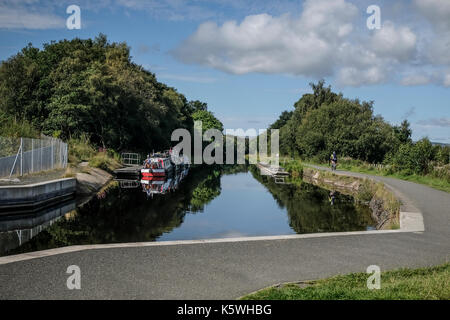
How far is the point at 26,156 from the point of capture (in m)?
23.0

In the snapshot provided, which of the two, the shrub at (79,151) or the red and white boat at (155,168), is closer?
the shrub at (79,151)

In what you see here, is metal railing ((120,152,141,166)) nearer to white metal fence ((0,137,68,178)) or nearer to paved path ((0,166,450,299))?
white metal fence ((0,137,68,178))

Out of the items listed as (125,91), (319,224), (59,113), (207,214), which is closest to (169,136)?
(125,91)

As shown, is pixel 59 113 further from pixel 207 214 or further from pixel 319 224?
pixel 319 224

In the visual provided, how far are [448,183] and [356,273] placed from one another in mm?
19159

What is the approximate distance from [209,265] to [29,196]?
522 inches

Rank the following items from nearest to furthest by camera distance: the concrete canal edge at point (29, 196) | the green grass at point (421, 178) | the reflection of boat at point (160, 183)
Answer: the concrete canal edge at point (29, 196)
the green grass at point (421, 178)
the reflection of boat at point (160, 183)

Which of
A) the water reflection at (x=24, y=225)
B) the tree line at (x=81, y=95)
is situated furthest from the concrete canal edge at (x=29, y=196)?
the tree line at (x=81, y=95)

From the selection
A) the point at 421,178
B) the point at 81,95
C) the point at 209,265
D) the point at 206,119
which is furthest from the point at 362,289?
the point at 206,119

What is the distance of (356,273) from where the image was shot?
688 centimetres

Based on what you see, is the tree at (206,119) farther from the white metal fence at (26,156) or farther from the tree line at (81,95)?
the white metal fence at (26,156)

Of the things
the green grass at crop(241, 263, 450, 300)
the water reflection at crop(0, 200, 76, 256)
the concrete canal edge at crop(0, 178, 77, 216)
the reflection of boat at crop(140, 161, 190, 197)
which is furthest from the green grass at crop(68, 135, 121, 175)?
the green grass at crop(241, 263, 450, 300)

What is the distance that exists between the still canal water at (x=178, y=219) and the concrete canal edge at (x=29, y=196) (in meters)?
0.71

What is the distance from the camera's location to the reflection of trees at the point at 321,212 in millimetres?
16237
